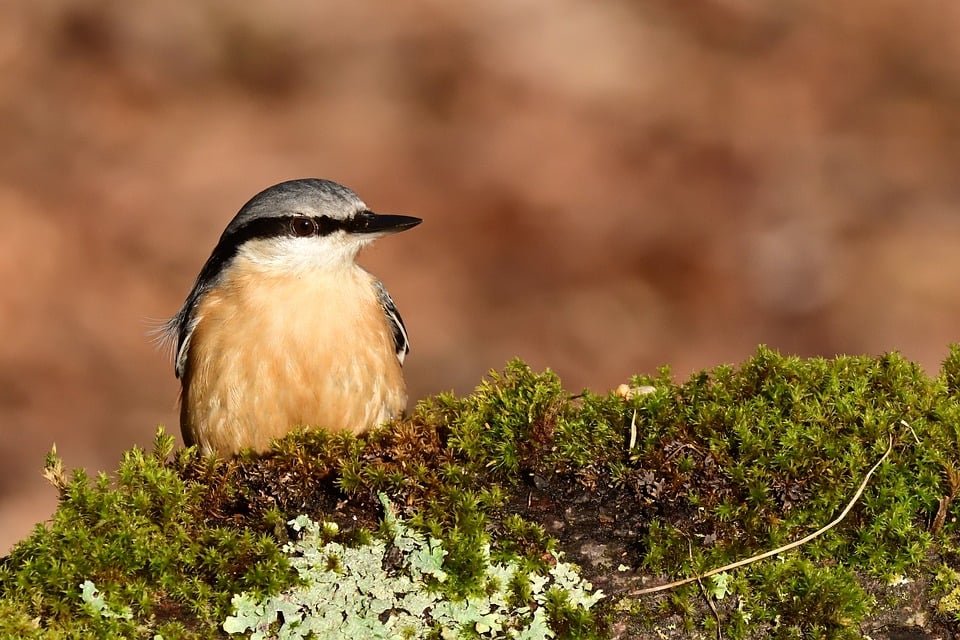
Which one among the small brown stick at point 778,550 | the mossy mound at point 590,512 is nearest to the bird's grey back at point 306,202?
the mossy mound at point 590,512

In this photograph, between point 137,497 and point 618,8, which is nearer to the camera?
point 137,497

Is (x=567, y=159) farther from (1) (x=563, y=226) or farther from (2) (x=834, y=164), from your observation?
(2) (x=834, y=164)

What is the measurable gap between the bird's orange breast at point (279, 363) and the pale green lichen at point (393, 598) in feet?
4.60

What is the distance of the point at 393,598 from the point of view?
2721 millimetres

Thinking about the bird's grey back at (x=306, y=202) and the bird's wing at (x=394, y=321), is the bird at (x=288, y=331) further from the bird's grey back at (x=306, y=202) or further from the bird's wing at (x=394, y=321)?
the bird's wing at (x=394, y=321)

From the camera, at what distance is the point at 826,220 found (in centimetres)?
866

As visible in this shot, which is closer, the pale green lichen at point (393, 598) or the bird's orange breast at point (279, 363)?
the pale green lichen at point (393, 598)

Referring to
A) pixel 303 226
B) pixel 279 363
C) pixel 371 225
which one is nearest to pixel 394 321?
pixel 371 225

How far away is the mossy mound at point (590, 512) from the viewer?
270 centimetres

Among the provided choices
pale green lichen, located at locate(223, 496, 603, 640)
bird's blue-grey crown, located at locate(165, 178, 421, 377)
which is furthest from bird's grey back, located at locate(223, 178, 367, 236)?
pale green lichen, located at locate(223, 496, 603, 640)

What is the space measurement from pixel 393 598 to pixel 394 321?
7.88ft

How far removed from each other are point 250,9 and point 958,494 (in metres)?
7.51

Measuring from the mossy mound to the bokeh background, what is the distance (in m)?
4.54

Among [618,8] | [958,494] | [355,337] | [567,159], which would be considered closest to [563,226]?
[567,159]
